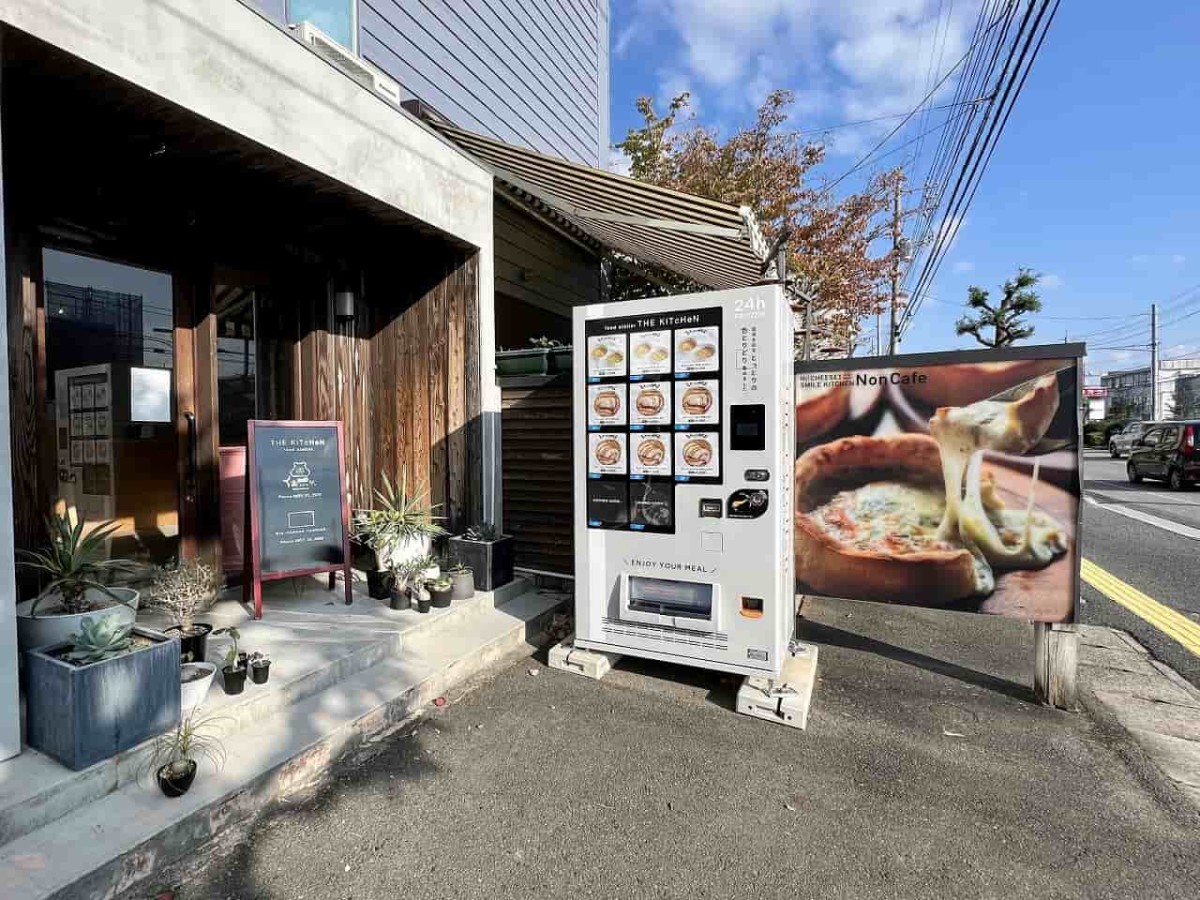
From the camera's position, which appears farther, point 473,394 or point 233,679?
point 473,394

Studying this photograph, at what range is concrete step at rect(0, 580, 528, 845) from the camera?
1.96m

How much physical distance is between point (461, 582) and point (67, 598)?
2.09 meters

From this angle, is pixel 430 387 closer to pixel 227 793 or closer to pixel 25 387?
pixel 25 387

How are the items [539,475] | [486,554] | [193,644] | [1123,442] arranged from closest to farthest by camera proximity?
1. [193,644]
2. [486,554]
3. [539,475]
4. [1123,442]

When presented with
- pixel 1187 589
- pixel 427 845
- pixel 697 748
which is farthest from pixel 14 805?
pixel 1187 589

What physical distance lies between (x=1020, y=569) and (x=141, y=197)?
5603mm

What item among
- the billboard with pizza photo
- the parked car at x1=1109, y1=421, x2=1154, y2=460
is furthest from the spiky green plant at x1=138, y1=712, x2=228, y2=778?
the parked car at x1=1109, y1=421, x2=1154, y2=460

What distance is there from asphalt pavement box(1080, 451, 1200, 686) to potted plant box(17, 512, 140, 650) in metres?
6.02

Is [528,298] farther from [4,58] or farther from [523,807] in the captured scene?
[523,807]

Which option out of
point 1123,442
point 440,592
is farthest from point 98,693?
point 1123,442

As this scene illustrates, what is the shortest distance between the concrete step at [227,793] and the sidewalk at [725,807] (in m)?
0.12

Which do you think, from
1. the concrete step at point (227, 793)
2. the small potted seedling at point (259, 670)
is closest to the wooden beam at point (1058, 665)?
the concrete step at point (227, 793)

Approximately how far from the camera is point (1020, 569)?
323cm

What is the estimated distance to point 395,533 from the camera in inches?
165
